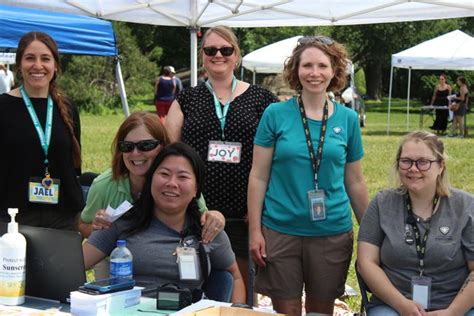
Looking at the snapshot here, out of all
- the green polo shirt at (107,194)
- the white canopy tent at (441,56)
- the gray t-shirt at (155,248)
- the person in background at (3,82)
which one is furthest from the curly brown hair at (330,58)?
the white canopy tent at (441,56)

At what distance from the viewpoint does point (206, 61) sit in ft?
12.4

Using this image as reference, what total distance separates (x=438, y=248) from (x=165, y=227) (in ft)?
3.71

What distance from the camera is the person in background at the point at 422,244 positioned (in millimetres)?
3141

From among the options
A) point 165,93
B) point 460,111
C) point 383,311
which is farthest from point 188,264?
point 460,111

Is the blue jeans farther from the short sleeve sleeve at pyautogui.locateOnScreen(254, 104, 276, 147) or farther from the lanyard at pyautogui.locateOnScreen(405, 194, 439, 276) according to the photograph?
the short sleeve sleeve at pyautogui.locateOnScreen(254, 104, 276, 147)

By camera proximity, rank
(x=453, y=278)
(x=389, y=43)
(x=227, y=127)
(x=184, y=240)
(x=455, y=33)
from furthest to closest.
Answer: (x=389, y=43), (x=455, y=33), (x=227, y=127), (x=453, y=278), (x=184, y=240)

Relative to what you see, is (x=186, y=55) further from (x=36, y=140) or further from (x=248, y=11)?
(x=36, y=140)

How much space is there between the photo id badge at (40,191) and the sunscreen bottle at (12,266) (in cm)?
104

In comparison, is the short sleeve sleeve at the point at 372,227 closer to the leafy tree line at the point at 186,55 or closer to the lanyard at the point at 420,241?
the lanyard at the point at 420,241

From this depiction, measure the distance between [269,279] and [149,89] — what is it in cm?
3104

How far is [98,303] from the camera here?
2354 millimetres

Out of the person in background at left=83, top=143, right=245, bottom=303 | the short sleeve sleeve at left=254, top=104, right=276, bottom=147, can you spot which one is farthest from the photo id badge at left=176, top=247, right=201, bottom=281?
the short sleeve sleeve at left=254, top=104, right=276, bottom=147

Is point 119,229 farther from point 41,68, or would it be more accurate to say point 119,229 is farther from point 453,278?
point 453,278

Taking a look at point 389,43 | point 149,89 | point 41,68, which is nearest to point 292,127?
point 41,68
